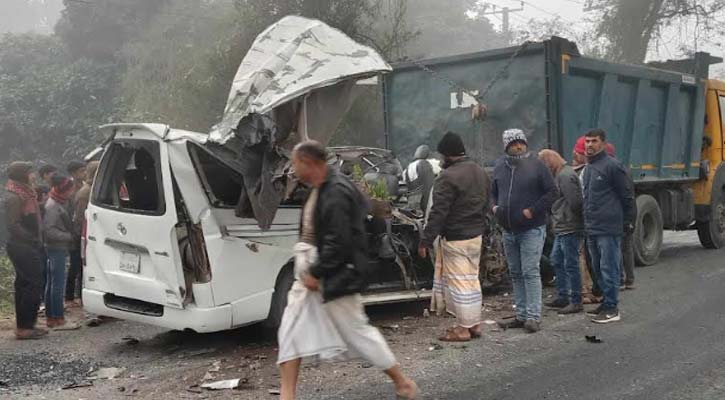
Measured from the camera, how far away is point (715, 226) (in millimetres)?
11617

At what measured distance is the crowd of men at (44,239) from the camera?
6.78 meters

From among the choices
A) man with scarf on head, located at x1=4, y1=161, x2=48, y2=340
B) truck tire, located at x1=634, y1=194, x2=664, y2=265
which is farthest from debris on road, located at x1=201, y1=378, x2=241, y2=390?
truck tire, located at x1=634, y1=194, x2=664, y2=265

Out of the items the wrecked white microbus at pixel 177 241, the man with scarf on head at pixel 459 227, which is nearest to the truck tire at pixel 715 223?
the man with scarf on head at pixel 459 227

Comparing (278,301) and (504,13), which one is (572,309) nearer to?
(278,301)

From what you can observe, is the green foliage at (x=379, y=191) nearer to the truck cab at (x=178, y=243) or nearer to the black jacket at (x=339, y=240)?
the truck cab at (x=178, y=243)

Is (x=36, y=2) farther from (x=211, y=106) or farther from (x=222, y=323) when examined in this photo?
(x=222, y=323)

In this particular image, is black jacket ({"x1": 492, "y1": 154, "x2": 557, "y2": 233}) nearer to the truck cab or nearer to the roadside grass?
the truck cab

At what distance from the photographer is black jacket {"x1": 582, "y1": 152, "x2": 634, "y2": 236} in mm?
6754

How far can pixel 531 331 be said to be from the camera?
652cm

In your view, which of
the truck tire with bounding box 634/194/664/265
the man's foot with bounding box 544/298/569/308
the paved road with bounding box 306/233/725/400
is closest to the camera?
the paved road with bounding box 306/233/725/400

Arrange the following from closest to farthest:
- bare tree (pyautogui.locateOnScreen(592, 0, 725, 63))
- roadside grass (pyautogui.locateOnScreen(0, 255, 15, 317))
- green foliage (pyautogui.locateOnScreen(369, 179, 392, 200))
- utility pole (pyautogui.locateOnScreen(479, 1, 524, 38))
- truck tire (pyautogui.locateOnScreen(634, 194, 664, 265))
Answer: green foliage (pyautogui.locateOnScreen(369, 179, 392, 200)) → roadside grass (pyautogui.locateOnScreen(0, 255, 15, 317)) → truck tire (pyautogui.locateOnScreen(634, 194, 664, 265)) → bare tree (pyautogui.locateOnScreen(592, 0, 725, 63)) → utility pole (pyautogui.locateOnScreen(479, 1, 524, 38))

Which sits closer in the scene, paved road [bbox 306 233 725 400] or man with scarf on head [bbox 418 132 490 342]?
paved road [bbox 306 233 725 400]

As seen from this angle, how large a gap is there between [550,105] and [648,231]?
120 inches

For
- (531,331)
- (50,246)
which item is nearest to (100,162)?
(50,246)
